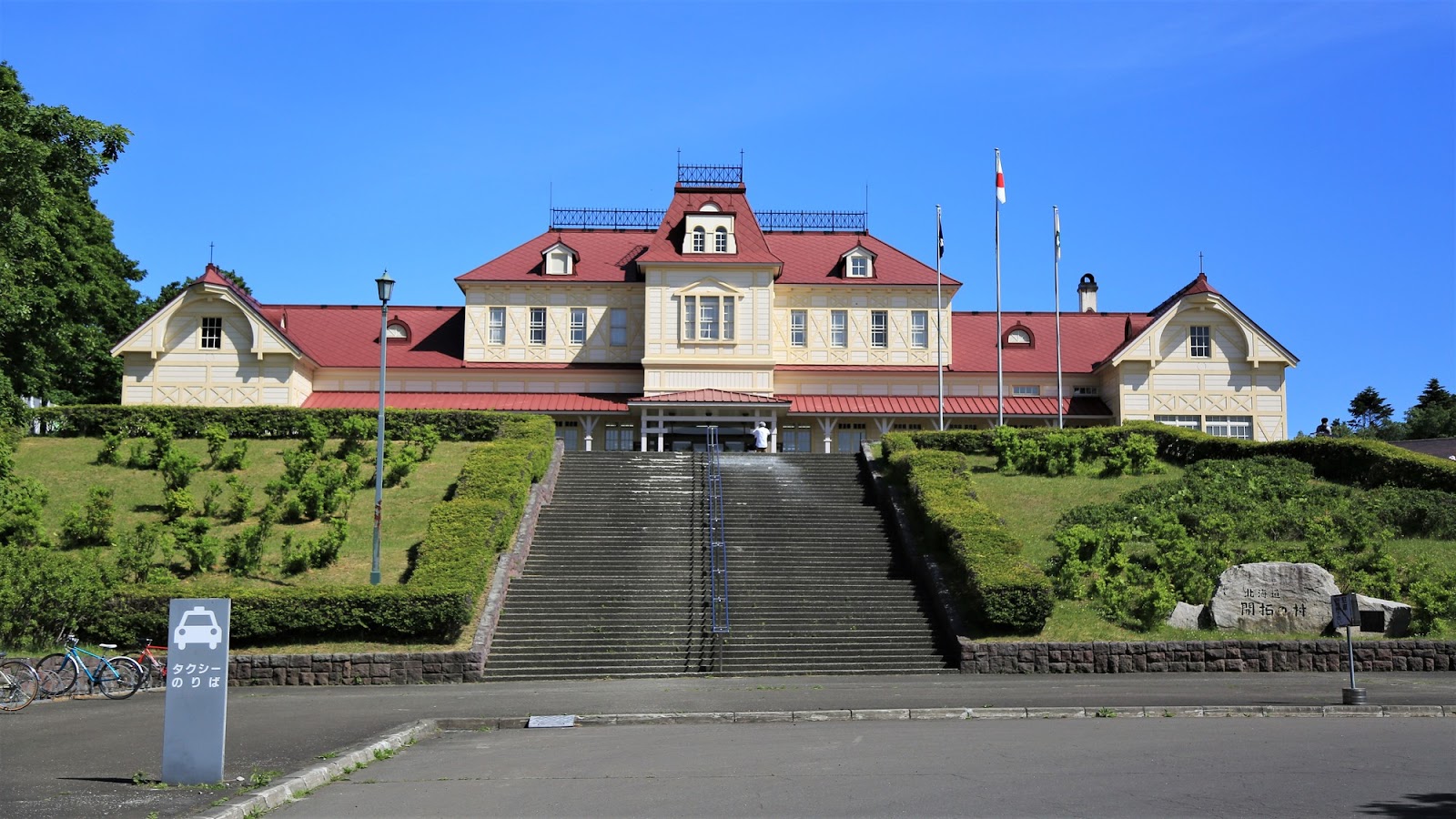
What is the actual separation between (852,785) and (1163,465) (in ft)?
82.2

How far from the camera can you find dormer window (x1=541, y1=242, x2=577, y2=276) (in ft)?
153

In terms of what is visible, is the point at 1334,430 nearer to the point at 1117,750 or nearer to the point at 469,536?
the point at 469,536

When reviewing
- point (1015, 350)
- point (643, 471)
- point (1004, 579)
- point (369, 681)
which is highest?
point (1015, 350)

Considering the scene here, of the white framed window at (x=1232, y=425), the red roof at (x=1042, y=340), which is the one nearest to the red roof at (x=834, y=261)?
the red roof at (x=1042, y=340)

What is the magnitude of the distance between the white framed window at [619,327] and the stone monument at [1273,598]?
2684 centimetres

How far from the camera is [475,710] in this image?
16.8 meters

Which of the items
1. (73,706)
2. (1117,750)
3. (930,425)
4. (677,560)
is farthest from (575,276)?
(1117,750)

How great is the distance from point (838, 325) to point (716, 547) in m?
20.5

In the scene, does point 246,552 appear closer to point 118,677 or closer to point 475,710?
point 118,677

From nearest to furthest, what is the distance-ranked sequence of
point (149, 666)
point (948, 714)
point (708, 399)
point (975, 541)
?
point (948, 714)
point (149, 666)
point (975, 541)
point (708, 399)

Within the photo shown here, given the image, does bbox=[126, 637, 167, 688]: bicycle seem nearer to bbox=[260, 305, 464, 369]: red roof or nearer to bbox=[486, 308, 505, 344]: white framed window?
bbox=[260, 305, 464, 369]: red roof

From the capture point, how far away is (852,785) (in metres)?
10.9

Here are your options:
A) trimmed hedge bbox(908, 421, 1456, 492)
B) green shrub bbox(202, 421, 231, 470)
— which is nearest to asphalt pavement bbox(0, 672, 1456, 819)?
trimmed hedge bbox(908, 421, 1456, 492)

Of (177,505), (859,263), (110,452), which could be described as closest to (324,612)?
(177,505)
